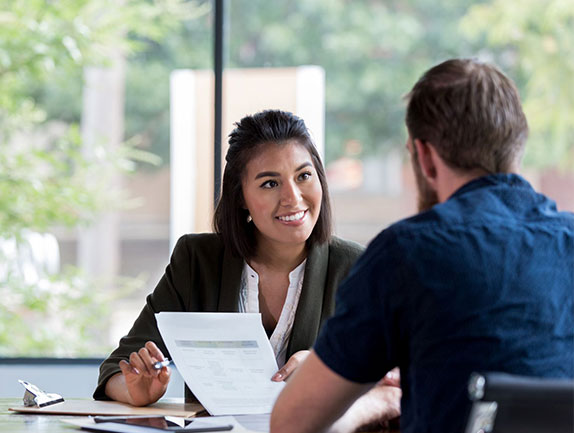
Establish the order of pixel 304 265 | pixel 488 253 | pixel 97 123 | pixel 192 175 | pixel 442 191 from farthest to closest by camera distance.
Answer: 1. pixel 97 123
2. pixel 192 175
3. pixel 304 265
4. pixel 442 191
5. pixel 488 253

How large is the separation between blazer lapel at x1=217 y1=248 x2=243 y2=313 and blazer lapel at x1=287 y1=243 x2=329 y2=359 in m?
0.17

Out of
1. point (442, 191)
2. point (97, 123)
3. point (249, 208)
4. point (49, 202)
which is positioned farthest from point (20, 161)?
point (442, 191)

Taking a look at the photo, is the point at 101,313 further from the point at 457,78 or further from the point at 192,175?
the point at 457,78

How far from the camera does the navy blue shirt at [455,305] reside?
3.90 ft

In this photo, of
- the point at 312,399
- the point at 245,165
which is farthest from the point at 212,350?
the point at 245,165

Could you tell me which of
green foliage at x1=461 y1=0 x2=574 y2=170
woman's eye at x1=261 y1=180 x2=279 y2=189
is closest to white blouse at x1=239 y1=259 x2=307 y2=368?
woman's eye at x1=261 y1=180 x2=279 y2=189

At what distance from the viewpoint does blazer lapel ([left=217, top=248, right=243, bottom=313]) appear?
7.17 ft

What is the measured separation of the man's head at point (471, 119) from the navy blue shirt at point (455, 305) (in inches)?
1.9

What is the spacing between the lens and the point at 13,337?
4.42 m

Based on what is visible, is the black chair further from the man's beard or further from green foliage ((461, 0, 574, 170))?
green foliage ((461, 0, 574, 170))

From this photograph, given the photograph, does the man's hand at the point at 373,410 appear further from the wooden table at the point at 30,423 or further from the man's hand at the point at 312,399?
the wooden table at the point at 30,423

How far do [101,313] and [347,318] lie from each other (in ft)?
11.8

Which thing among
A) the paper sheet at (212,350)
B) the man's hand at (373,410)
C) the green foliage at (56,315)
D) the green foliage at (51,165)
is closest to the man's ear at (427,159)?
the man's hand at (373,410)

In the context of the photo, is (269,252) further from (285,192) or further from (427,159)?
(427,159)
